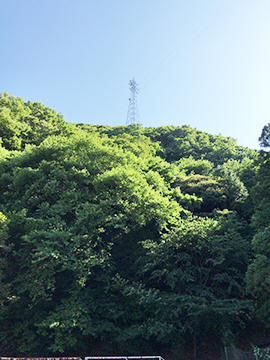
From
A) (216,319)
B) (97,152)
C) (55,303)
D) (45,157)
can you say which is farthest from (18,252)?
(216,319)

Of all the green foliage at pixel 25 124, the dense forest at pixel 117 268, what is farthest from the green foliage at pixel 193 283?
the green foliage at pixel 25 124

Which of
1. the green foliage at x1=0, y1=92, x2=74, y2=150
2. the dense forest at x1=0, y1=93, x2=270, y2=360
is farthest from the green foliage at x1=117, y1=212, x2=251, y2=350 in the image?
the green foliage at x1=0, y1=92, x2=74, y2=150

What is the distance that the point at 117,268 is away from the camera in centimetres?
1273

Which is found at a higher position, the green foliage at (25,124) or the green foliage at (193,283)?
the green foliage at (25,124)

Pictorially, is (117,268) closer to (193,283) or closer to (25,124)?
(193,283)

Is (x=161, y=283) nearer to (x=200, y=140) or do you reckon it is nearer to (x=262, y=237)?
(x=262, y=237)

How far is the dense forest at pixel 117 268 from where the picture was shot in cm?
975

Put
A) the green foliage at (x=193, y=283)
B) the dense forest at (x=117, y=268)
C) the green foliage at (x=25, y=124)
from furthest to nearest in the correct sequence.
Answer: the green foliage at (x=25, y=124), the dense forest at (x=117, y=268), the green foliage at (x=193, y=283)

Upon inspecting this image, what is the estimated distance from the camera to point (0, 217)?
36.8 feet

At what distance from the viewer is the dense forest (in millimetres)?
9750

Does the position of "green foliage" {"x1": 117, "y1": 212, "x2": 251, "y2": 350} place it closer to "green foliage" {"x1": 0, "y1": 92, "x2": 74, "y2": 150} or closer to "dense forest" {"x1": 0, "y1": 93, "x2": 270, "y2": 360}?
"dense forest" {"x1": 0, "y1": 93, "x2": 270, "y2": 360}

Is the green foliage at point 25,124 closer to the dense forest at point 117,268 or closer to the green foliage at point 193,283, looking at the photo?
the dense forest at point 117,268

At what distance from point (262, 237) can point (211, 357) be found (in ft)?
18.1

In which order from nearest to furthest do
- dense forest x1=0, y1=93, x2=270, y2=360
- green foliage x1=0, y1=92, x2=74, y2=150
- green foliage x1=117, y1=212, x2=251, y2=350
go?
green foliage x1=117, y1=212, x2=251, y2=350
dense forest x1=0, y1=93, x2=270, y2=360
green foliage x1=0, y1=92, x2=74, y2=150
